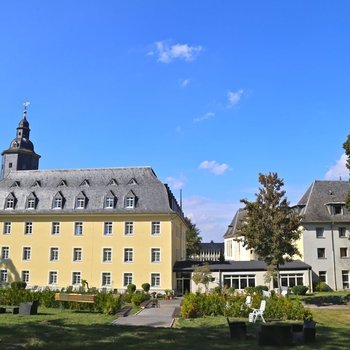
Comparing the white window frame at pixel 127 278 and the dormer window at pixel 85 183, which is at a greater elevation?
the dormer window at pixel 85 183

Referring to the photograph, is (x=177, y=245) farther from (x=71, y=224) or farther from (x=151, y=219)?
(x=71, y=224)

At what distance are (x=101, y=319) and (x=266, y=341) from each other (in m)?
9.35

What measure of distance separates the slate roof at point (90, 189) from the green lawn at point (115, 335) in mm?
27221

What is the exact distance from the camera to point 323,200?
173ft

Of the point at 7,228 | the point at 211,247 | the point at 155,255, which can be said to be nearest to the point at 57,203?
the point at 7,228

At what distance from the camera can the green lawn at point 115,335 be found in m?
12.5

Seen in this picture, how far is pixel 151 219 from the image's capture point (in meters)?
45.9

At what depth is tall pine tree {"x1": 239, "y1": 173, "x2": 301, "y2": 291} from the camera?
3228 cm

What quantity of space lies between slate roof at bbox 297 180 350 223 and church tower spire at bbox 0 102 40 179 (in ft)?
123

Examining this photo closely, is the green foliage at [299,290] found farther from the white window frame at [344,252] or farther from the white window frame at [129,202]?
the white window frame at [129,202]

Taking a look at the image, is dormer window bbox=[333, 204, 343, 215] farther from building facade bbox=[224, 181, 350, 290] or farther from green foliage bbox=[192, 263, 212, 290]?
green foliage bbox=[192, 263, 212, 290]

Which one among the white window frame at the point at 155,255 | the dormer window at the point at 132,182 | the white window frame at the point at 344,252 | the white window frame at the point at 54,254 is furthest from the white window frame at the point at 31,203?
the white window frame at the point at 344,252

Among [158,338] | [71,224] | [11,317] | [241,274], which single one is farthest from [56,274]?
[158,338]

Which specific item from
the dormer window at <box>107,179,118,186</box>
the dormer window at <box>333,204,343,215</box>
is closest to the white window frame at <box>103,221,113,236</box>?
the dormer window at <box>107,179,118,186</box>
